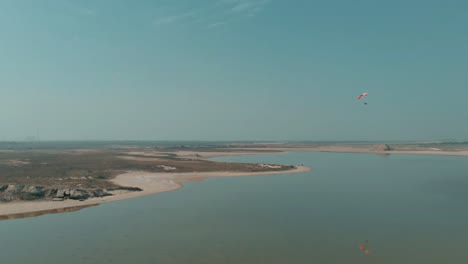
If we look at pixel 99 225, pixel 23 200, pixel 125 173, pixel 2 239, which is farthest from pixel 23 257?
pixel 125 173

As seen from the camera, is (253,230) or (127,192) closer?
(253,230)

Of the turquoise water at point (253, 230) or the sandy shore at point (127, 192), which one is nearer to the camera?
the turquoise water at point (253, 230)

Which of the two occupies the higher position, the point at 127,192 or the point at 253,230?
the point at 127,192

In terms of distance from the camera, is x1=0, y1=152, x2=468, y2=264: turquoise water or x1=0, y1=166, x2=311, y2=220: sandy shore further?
x1=0, y1=166, x2=311, y2=220: sandy shore

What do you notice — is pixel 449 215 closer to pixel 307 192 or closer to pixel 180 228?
pixel 307 192
